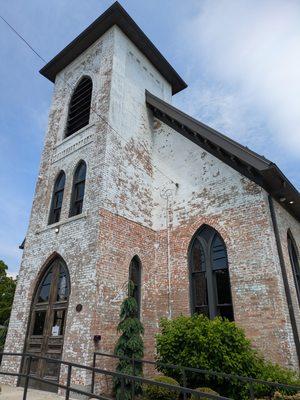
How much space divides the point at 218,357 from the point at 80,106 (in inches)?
424

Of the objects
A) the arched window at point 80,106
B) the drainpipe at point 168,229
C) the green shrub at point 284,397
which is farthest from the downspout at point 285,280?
the arched window at point 80,106

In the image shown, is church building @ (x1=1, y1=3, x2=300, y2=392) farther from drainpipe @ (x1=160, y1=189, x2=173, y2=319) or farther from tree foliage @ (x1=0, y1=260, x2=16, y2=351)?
tree foliage @ (x1=0, y1=260, x2=16, y2=351)

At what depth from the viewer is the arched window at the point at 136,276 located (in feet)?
33.5

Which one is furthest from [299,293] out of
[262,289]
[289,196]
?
[289,196]

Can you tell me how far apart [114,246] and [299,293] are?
18.8 ft

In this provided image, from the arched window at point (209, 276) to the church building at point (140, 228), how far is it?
1.4 inches

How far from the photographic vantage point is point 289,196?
399 inches

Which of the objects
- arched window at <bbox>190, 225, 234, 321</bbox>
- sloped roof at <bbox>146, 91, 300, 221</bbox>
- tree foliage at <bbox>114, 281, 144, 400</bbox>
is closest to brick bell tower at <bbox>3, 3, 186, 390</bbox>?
tree foliage at <bbox>114, 281, 144, 400</bbox>

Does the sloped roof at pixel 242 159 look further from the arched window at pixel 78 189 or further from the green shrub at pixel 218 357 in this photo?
the green shrub at pixel 218 357

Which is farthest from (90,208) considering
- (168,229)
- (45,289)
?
(45,289)

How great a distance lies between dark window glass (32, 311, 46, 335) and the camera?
988cm

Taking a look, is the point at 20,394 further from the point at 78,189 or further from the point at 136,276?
the point at 78,189

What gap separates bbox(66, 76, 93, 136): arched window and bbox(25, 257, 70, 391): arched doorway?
5.72 m

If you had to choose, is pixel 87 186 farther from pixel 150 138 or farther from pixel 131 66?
pixel 131 66
